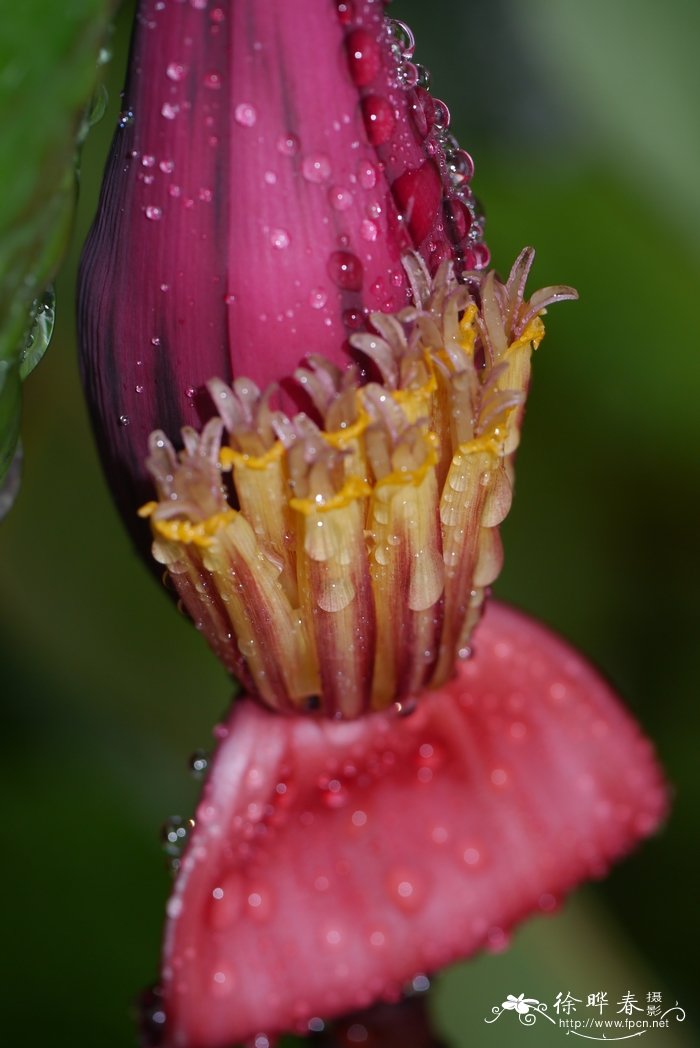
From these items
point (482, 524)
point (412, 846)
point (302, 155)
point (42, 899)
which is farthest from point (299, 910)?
point (42, 899)

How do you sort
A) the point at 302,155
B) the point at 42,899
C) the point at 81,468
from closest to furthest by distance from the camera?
the point at 302,155 → the point at 42,899 → the point at 81,468

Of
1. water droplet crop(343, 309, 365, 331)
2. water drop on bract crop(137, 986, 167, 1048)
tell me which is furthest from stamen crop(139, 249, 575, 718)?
water drop on bract crop(137, 986, 167, 1048)

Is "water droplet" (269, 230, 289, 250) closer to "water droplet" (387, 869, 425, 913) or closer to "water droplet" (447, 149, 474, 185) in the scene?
"water droplet" (447, 149, 474, 185)

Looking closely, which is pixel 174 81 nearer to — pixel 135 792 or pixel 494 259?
pixel 494 259

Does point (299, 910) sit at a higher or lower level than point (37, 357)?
lower

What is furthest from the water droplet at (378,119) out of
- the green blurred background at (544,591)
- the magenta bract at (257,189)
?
the green blurred background at (544,591)

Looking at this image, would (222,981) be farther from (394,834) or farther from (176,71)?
(176,71)

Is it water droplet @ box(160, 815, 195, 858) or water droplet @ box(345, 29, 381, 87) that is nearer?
water droplet @ box(345, 29, 381, 87)
